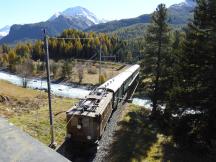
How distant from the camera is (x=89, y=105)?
69.9 feet

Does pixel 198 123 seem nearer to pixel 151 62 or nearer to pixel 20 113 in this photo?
pixel 151 62

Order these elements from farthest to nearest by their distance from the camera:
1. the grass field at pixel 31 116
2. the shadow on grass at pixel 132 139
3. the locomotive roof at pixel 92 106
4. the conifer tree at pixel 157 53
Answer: the conifer tree at pixel 157 53 < the grass field at pixel 31 116 < the shadow on grass at pixel 132 139 < the locomotive roof at pixel 92 106

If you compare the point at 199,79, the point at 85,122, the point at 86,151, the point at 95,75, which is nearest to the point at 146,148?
the point at 86,151

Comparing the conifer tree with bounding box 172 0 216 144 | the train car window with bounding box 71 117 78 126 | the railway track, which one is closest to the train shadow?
the railway track

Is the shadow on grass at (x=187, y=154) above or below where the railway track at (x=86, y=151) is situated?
below

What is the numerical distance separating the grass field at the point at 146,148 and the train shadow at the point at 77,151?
4.56 feet

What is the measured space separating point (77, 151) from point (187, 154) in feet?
30.1

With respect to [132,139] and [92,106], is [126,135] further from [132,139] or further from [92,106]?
[92,106]

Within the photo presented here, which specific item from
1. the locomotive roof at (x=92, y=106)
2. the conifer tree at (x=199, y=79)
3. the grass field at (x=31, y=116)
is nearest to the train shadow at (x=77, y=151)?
the grass field at (x=31, y=116)

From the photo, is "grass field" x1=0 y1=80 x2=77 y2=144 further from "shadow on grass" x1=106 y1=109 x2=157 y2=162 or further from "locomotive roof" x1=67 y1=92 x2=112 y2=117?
"shadow on grass" x1=106 y1=109 x2=157 y2=162

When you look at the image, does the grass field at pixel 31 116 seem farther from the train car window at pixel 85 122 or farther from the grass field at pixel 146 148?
the grass field at pixel 146 148

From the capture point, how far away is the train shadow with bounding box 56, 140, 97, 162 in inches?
746

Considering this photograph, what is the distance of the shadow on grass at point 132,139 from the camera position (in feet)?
67.6

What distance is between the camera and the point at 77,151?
19969mm
